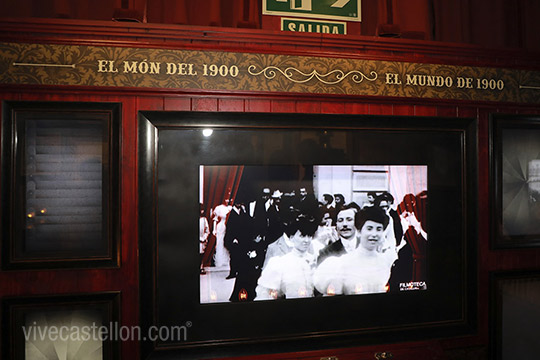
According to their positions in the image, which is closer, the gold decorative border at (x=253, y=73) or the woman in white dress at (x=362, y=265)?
the gold decorative border at (x=253, y=73)

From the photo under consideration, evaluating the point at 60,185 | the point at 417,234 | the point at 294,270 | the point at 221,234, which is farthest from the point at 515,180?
the point at 60,185

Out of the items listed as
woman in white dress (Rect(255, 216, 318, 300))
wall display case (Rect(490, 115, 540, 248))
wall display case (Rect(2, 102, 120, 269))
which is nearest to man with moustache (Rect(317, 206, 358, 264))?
woman in white dress (Rect(255, 216, 318, 300))

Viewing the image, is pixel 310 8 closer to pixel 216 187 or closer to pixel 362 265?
pixel 216 187

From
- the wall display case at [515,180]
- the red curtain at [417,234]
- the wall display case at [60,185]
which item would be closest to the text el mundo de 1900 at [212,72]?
the wall display case at [60,185]

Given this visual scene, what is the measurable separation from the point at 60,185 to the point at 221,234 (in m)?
0.75

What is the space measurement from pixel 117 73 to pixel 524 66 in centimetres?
212

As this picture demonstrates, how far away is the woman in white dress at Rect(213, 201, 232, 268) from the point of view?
1592 millimetres

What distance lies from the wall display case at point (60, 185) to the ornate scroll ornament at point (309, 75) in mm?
721

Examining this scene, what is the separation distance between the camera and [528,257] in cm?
187

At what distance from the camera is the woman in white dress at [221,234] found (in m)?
1.59

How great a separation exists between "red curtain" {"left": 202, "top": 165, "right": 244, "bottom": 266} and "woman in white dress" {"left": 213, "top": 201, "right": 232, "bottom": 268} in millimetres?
19

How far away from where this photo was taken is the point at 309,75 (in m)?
1.65

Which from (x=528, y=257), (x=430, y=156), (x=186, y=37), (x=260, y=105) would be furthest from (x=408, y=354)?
(x=186, y=37)

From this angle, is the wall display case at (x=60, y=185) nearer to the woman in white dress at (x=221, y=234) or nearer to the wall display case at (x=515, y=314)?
the woman in white dress at (x=221, y=234)
